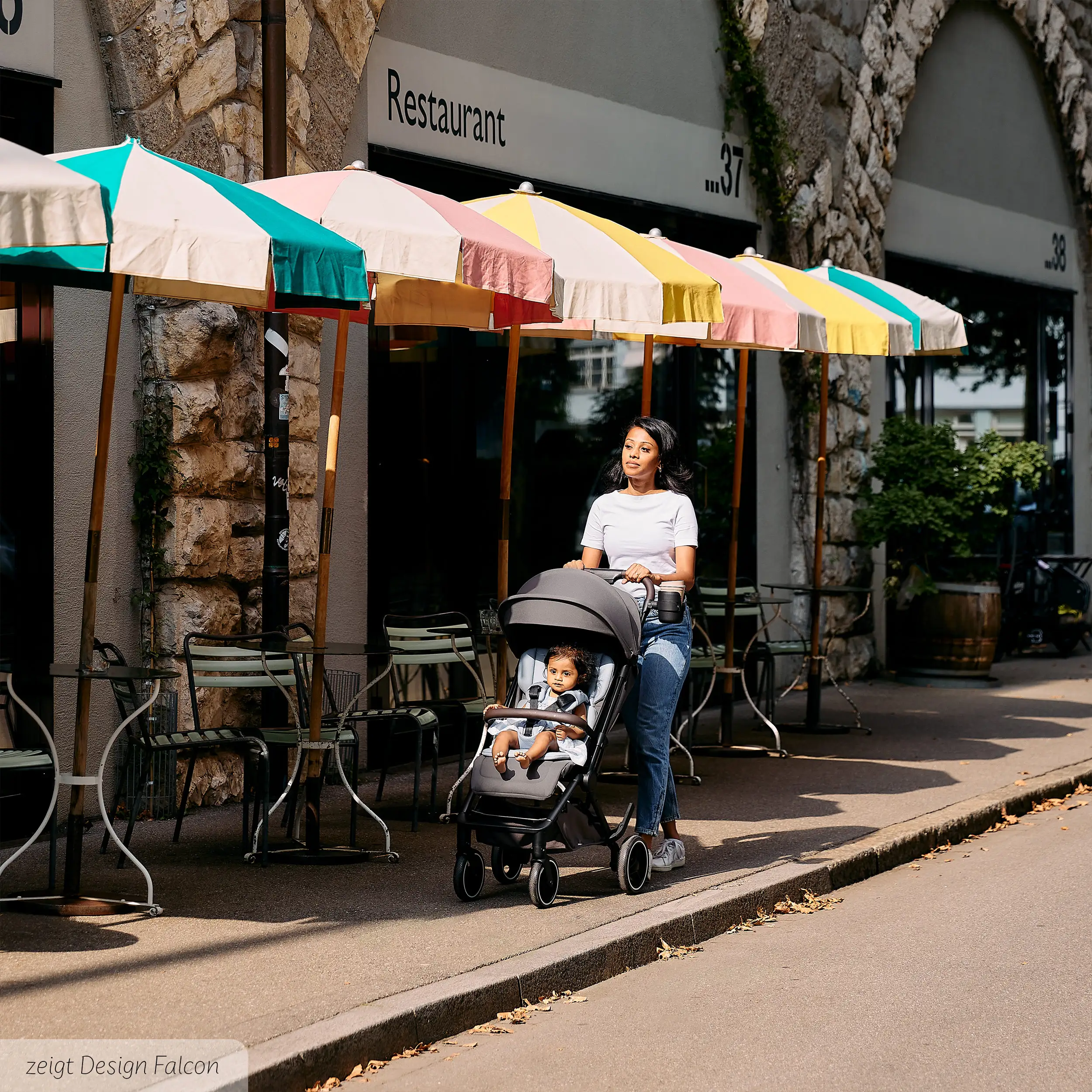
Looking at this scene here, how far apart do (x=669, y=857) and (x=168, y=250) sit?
10.9 ft

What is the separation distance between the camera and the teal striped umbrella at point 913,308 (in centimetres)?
973

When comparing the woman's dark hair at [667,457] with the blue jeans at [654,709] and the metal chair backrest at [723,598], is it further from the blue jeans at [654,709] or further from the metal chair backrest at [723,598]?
the metal chair backrest at [723,598]

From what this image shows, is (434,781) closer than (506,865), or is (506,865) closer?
(506,865)

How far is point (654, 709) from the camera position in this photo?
260 inches

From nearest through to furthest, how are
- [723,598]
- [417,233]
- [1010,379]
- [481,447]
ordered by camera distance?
[417,233], [481,447], [723,598], [1010,379]

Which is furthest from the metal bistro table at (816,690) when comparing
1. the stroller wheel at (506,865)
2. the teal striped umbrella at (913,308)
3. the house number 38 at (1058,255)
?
the house number 38 at (1058,255)

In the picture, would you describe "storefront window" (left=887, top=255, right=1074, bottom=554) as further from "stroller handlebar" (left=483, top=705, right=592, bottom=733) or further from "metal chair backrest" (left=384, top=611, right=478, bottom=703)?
"stroller handlebar" (left=483, top=705, right=592, bottom=733)

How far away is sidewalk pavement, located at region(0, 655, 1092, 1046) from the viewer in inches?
184

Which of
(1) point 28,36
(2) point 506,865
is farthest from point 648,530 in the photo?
(1) point 28,36

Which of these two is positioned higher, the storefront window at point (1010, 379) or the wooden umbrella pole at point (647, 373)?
the storefront window at point (1010, 379)

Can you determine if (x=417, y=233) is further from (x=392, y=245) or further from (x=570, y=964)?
(x=570, y=964)

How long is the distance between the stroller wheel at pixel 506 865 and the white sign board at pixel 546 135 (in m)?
4.86

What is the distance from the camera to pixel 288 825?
7059 millimetres

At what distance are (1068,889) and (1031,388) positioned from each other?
478 inches
